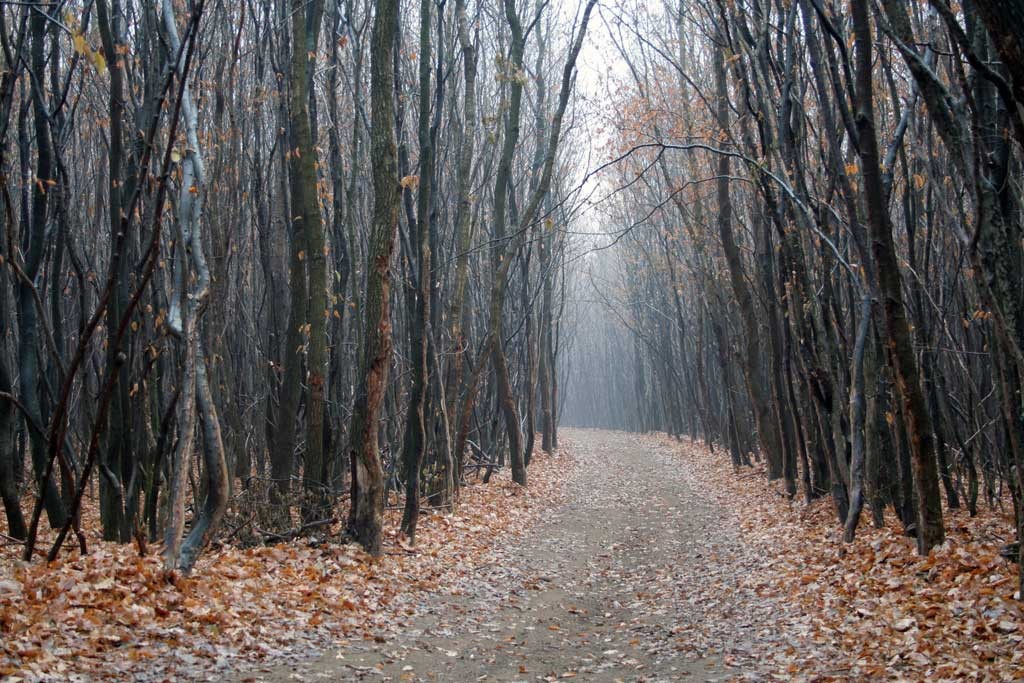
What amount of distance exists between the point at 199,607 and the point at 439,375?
5891 mm

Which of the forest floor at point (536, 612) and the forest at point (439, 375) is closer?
the forest floor at point (536, 612)

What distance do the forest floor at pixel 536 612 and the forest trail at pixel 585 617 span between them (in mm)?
28

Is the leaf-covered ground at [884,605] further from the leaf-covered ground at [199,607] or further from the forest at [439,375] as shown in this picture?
the leaf-covered ground at [199,607]

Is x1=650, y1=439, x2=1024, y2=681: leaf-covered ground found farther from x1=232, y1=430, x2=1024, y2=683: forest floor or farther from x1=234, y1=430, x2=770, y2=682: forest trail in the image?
x1=234, y1=430, x2=770, y2=682: forest trail

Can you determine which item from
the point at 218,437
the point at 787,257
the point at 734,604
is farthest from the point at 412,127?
the point at 734,604

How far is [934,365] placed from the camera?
8.77 meters

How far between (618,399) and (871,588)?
4817 centimetres

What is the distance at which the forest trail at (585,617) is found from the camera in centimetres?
542

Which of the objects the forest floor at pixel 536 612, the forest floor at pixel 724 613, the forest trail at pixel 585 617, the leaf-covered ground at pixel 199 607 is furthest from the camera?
the forest trail at pixel 585 617

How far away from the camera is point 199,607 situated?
571 cm

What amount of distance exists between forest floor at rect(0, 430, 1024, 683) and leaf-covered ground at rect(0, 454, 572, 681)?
0.02 metres

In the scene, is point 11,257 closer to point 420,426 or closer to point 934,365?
point 420,426

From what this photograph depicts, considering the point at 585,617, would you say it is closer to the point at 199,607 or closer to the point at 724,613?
the point at 724,613

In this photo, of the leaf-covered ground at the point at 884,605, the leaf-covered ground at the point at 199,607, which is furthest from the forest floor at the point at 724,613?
the leaf-covered ground at the point at 199,607
